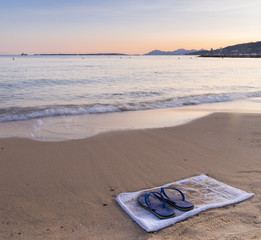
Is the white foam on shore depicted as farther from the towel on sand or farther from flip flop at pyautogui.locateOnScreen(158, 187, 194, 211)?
flip flop at pyautogui.locateOnScreen(158, 187, 194, 211)

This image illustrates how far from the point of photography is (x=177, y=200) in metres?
3.60

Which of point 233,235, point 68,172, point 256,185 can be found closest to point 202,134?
point 256,185

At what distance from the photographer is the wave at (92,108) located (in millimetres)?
9547

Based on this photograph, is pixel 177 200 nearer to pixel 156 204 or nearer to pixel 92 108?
pixel 156 204

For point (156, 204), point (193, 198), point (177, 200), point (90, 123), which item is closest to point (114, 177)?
point (156, 204)

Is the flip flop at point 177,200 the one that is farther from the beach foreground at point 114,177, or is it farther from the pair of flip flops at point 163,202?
the beach foreground at point 114,177

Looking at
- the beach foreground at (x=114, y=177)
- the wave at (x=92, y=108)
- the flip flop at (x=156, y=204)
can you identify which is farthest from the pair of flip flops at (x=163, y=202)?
the wave at (x=92, y=108)

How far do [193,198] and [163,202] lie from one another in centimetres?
55

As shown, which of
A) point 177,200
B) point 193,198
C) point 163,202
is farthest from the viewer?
point 193,198

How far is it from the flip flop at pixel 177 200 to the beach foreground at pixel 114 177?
0.67ft

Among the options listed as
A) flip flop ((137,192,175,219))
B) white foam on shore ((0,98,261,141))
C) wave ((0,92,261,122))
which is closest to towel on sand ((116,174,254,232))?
flip flop ((137,192,175,219))

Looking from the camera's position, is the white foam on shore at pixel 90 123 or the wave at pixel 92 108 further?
the wave at pixel 92 108

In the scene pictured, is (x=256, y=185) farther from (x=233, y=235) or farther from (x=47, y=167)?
(x=47, y=167)

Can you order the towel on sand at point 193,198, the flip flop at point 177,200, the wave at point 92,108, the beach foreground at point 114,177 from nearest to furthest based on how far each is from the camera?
the beach foreground at point 114,177 → the towel on sand at point 193,198 → the flip flop at point 177,200 → the wave at point 92,108
